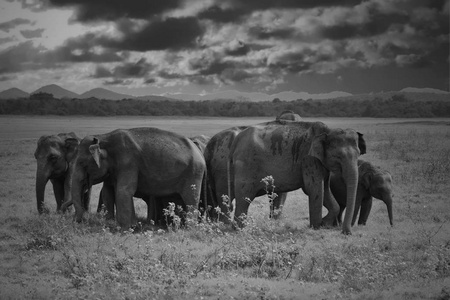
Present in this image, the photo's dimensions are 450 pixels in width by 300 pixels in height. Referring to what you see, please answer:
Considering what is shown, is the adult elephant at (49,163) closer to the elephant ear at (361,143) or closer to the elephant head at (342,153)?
the elephant head at (342,153)

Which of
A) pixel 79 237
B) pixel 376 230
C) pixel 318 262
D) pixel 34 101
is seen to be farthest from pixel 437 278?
pixel 34 101

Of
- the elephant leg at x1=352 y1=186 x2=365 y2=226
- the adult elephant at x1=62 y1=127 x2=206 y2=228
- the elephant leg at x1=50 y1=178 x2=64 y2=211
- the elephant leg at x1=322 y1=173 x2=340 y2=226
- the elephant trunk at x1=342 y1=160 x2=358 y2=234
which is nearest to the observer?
the elephant trunk at x1=342 y1=160 x2=358 y2=234

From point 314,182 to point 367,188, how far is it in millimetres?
2222

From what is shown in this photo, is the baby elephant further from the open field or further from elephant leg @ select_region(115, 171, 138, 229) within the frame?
elephant leg @ select_region(115, 171, 138, 229)

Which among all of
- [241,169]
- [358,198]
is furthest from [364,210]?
[241,169]

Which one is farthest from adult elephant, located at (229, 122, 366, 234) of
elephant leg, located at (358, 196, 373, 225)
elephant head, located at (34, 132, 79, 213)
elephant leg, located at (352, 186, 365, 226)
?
elephant head, located at (34, 132, 79, 213)

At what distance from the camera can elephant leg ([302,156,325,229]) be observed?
13.1m

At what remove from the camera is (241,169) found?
13.8 meters

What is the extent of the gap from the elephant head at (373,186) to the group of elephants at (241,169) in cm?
3

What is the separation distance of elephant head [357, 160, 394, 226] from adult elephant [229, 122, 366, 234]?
1186 millimetres

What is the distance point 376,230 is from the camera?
528 inches

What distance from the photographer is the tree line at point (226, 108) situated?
79250 millimetres

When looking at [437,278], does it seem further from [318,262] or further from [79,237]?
[79,237]

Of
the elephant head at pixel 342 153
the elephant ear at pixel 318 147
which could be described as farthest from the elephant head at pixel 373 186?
the elephant ear at pixel 318 147
